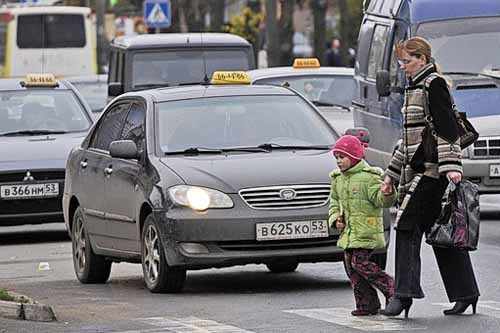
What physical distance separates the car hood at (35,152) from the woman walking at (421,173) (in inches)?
312

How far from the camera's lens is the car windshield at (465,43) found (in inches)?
742

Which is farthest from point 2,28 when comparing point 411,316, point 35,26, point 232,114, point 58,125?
point 411,316

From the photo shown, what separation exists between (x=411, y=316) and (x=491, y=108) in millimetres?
7999

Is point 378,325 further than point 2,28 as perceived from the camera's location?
No

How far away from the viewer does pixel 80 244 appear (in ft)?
47.2

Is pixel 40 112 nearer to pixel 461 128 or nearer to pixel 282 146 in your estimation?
pixel 282 146

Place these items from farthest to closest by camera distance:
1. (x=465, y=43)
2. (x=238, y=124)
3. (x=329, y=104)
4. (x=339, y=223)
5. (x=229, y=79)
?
(x=329, y=104) < (x=465, y=43) < (x=229, y=79) < (x=238, y=124) < (x=339, y=223)

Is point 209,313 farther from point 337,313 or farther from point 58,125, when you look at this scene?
point 58,125

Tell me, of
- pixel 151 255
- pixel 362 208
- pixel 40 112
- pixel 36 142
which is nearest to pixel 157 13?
pixel 40 112

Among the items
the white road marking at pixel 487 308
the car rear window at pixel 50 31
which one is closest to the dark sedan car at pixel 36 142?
the white road marking at pixel 487 308

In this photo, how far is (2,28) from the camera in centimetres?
4869

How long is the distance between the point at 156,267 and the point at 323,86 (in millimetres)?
10646

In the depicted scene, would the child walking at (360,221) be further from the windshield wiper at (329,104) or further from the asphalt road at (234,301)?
the windshield wiper at (329,104)

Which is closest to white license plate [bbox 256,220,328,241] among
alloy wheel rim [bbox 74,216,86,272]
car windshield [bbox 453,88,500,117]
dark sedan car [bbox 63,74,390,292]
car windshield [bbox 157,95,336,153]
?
dark sedan car [bbox 63,74,390,292]
